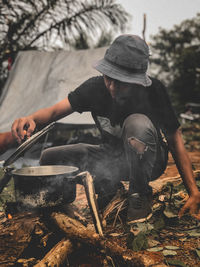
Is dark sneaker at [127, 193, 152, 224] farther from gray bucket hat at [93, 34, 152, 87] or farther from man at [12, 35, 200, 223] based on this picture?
gray bucket hat at [93, 34, 152, 87]

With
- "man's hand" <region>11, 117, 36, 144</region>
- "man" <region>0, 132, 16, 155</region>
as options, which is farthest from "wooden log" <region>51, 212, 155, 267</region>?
"man" <region>0, 132, 16, 155</region>

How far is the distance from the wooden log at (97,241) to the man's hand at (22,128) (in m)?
0.61

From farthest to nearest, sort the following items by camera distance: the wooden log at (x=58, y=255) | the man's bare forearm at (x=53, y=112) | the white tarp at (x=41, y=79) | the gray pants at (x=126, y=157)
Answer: the white tarp at (x=41, y=79)
the man's bare forearm at (x=53, y=112)
the gray pants at (x=126, y=157)
the wooden log at (x=58, y=255)

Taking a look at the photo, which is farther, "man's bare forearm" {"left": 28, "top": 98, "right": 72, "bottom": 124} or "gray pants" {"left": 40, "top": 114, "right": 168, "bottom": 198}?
"man's bare forearm" {"left": 28, "top": 98, "right": 72, "bottom": 124}

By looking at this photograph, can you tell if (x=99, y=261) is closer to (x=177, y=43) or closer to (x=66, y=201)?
(x=66, y=201)

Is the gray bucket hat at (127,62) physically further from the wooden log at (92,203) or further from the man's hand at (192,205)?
the man's hand at (192,205)

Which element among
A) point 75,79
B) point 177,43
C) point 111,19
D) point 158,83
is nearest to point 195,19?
point 177,43

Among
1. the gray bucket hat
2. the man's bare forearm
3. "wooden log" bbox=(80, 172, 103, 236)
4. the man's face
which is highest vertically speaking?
the gray bucket hat

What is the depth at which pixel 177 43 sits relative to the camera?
3419 centimetres

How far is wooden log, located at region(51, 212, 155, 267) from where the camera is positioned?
4.42ft

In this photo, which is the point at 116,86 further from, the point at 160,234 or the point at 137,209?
the point at 160,234

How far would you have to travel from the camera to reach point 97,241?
138 cm

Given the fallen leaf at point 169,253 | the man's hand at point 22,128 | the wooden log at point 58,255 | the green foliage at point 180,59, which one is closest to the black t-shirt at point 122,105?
the man's hand at point 22,128

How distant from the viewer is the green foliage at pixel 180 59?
2306cm
